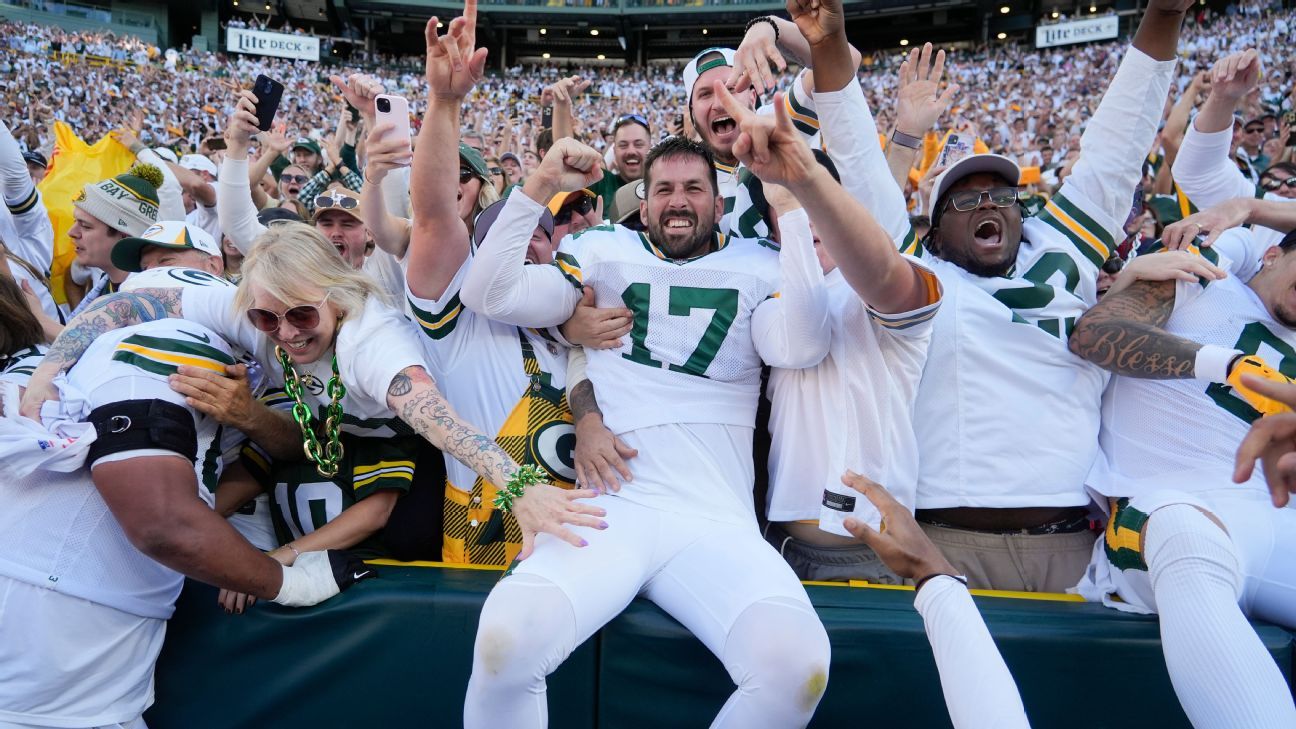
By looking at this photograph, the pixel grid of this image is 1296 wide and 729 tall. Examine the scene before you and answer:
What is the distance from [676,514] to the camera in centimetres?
245

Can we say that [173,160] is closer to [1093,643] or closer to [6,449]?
Answer: [6,449]

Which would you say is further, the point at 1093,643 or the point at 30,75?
the point at 30,75

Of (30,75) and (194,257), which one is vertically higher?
(30,75)

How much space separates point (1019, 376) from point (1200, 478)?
589 millimetres

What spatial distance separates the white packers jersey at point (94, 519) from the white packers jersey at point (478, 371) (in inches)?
29.6

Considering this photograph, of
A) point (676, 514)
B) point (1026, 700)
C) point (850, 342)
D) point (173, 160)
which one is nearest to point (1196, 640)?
point (1026, 700)

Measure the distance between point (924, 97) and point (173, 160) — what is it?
6246 mm

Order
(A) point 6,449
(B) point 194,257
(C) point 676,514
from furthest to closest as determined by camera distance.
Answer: (B) point 194,257
(C) point 676,514
(A) point 6,449

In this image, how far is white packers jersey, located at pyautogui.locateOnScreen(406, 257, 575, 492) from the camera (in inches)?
110

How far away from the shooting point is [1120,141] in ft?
9.20

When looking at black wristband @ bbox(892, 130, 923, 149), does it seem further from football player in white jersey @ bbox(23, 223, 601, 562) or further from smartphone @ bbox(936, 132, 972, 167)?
football player in white jersey @ bbox(23, 223, 601, 562)

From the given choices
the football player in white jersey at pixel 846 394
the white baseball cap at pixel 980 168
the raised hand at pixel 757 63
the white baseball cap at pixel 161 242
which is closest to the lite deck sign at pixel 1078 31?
the white baseball cap at pixel 980 168

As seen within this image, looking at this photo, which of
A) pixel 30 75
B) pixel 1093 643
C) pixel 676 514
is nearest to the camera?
pixel 1093 643

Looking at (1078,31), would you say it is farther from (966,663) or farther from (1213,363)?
(966,663)
